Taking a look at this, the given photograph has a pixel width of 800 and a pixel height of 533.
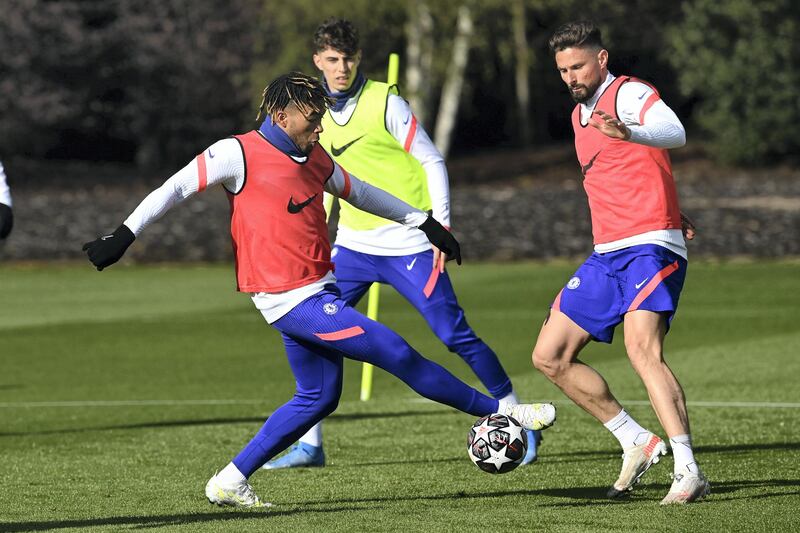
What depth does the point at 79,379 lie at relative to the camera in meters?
14.2

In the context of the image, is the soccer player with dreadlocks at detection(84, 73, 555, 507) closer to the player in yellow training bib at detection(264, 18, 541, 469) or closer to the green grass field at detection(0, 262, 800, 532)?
the green grass field at detection(0, 262, 800, 532)

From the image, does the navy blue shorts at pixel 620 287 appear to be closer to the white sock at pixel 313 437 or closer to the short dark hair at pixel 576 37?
the short dark hair at pixel 576 37

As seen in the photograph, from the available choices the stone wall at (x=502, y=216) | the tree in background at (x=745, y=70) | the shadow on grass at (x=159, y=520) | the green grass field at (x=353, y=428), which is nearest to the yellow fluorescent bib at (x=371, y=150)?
the green grass field at (x=353, y=428)

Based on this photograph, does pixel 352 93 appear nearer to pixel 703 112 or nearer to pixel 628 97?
pixel 628 97

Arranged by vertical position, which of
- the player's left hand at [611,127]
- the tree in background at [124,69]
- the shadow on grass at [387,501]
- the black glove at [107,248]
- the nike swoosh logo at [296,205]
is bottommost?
the tree in background at [124,69]

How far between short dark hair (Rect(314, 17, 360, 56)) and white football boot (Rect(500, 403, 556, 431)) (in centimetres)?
268

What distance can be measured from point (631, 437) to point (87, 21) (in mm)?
53372

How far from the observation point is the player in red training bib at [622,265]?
7.77m

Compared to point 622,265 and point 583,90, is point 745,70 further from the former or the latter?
point 622,265

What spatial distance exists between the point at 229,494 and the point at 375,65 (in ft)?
144

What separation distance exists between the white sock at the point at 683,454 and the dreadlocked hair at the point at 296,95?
88.5 inches

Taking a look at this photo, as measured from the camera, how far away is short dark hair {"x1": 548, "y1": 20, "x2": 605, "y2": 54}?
26.0 feet

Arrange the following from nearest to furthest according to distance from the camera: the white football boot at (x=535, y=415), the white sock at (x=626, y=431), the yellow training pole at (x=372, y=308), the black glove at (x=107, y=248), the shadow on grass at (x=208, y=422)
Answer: the black glove at (x=107, y=248), the white football boot at (x=535, y=415), the white sock at (x=626, y=431), the shadow on grass at (x=208, y=422), the yellow training pole at (x=372, y=308)

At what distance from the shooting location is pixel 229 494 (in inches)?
299
